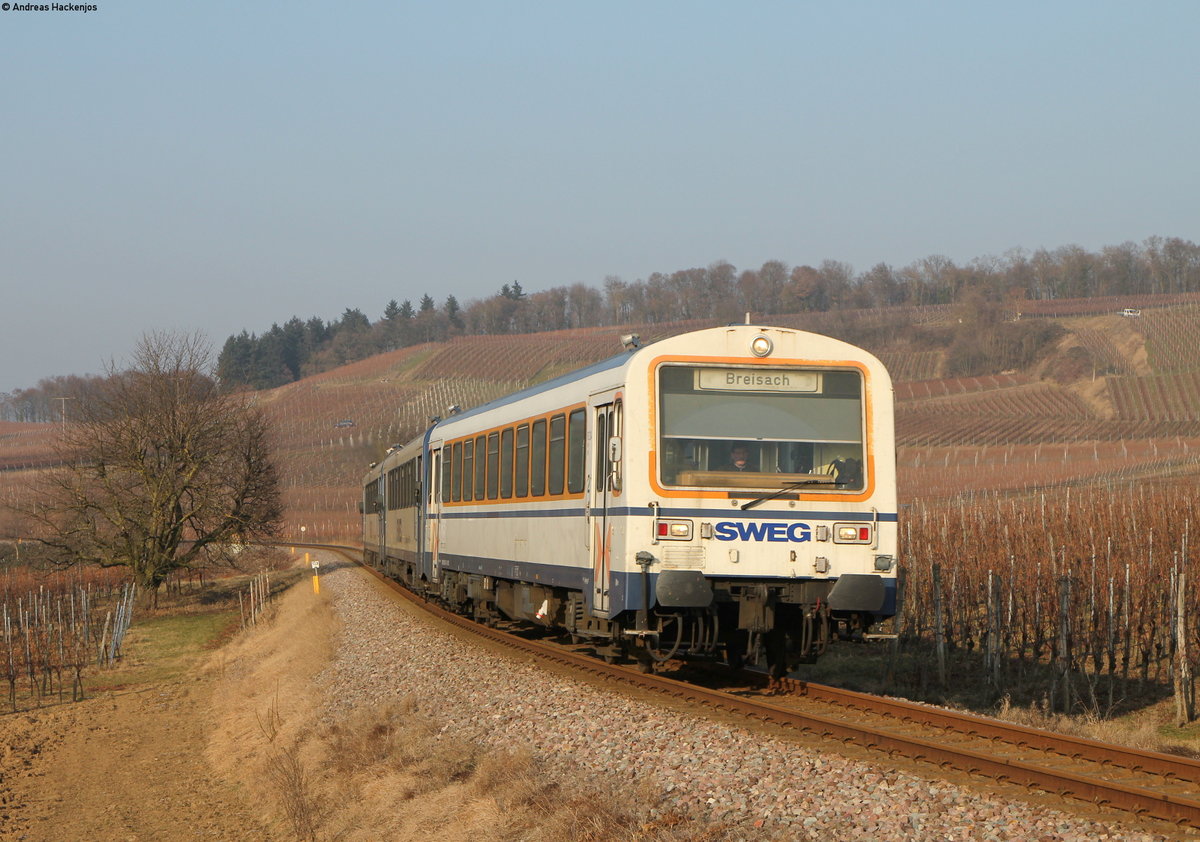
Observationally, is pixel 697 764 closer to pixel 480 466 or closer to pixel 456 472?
pixel 480 466

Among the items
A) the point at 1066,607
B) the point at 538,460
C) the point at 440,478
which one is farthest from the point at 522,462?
the point at 1066,607

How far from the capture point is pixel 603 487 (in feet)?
37.3

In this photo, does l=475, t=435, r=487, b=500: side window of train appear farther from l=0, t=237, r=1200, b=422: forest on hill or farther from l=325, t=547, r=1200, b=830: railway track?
l=0, t=237, r=1200, b=422: forest on hill

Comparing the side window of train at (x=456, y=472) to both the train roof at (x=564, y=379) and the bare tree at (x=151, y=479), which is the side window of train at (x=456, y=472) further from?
the bare tree at (x=151, y=479)

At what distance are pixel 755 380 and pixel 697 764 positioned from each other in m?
3.72

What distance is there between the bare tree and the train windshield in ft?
92.1

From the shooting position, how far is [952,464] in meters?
57.1

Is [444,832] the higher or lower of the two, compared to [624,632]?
lower

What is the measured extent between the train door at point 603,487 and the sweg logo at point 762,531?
0.99 metres

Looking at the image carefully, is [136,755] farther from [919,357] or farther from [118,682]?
[919,357]

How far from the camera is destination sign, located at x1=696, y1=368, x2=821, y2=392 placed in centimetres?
1093

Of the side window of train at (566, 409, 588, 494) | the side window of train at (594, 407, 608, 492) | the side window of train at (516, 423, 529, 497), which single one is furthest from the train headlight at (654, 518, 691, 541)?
the side window of train at (516, 423, 529, 497)

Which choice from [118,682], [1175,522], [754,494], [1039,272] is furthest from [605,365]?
[1039,272]

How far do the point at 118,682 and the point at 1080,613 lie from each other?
1782 centimetres
